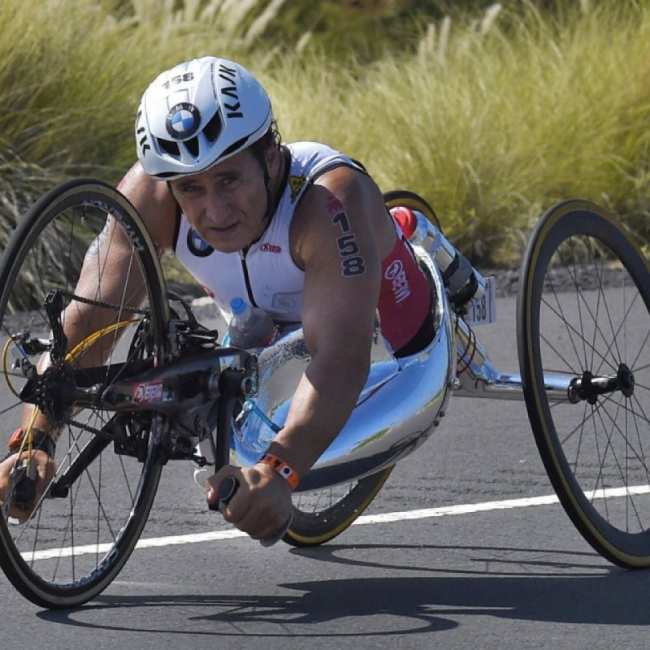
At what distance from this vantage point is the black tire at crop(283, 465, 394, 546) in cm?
590

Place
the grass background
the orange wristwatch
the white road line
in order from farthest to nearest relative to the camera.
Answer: the grass background → the white road line → the orange wristwatch

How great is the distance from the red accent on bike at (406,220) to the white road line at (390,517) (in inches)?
37.2

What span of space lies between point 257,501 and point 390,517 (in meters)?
1.72

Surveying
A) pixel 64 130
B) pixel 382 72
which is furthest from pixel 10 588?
pixel 382 72

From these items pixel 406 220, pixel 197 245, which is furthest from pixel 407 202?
pixel 197 245

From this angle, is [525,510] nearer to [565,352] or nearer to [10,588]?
[10,588]

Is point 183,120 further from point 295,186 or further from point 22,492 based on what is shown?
point 22,492

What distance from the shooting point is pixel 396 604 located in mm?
5258

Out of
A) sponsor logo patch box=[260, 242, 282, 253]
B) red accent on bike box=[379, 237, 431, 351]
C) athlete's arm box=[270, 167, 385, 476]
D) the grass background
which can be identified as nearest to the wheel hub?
red accent on bike box=[379, 237, 431, 351]

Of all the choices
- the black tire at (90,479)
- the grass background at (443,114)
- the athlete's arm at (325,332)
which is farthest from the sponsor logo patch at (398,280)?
the grass background at (443,114)

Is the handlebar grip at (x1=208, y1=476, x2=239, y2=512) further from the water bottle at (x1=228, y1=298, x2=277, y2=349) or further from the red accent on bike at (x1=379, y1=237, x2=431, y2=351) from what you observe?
the red accent on bike at (x1=379, y1=237, x2=431, y2=351)

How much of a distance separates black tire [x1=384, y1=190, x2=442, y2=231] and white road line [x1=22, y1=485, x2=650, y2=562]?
0.89m

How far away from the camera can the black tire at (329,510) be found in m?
5.90

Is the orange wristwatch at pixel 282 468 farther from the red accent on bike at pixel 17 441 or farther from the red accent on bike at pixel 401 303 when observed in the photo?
the red accent on bike at pixel 401 303
